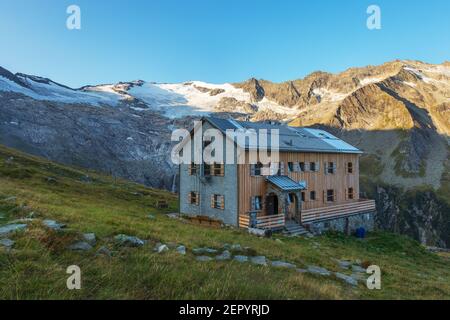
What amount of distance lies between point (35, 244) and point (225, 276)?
17.4ft

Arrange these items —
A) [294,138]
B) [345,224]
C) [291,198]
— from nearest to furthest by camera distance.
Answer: [291,198] → [294,138] → [345,224]

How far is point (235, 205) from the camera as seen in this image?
28.5 meters

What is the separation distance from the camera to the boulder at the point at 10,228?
9.89 m

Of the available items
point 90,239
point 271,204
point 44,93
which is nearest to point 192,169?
point 271,204

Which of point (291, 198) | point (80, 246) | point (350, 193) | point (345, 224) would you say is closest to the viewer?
point (80, 246)

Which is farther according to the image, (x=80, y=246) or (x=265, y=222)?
(x=265, y=222)

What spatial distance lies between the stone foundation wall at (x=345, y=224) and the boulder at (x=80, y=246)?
24558mm

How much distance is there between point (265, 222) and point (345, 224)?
13.4 m

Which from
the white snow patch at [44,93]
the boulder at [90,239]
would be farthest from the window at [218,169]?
the white snow patch at [44,93]

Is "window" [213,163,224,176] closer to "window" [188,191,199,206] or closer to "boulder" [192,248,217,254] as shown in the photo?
"window" [188,191,199,206]

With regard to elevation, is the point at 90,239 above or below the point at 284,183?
below

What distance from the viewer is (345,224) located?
35.8 metres

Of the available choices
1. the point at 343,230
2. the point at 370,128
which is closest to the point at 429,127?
the point at 370,128

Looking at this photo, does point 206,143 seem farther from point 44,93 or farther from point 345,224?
point 44,93
